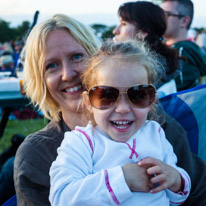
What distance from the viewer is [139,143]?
1.45 meters

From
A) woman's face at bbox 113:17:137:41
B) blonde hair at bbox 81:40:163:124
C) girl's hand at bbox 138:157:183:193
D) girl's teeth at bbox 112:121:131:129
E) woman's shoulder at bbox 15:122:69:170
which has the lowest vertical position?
woman's shoulder at bbox 15:122:69:170

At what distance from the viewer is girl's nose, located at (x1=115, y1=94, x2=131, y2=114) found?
4.44 ft

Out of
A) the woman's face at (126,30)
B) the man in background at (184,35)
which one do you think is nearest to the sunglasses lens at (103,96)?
the woman's face at (126,30)

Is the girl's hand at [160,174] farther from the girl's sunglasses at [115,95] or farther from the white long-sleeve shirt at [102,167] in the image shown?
the girl's sunglasses at [115,95]

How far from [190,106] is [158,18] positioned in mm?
1736

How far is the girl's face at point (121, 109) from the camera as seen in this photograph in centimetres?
138

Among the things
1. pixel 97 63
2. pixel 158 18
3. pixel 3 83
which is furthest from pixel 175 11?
pixel 97 63

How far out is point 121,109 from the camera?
4.42ft

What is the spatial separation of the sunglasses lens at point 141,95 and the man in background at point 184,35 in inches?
107

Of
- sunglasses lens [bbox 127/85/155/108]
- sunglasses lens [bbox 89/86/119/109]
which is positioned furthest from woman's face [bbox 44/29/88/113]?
sunglasses lens [bbox 127/85/155/108]

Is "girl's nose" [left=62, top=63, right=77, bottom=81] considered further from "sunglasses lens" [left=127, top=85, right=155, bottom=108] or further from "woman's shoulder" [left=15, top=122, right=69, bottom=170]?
"sunglasses lens" [left=127, top=85, right=155, bottom=108]

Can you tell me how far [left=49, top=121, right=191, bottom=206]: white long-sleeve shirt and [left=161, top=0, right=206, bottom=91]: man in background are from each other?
8.99ft

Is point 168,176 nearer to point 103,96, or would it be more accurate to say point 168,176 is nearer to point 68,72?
point 103,96

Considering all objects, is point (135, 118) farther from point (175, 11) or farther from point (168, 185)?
point (175, 11)
